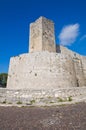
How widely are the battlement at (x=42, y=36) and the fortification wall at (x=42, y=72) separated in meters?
3.35

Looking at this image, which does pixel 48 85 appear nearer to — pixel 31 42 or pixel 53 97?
pixel 53 97

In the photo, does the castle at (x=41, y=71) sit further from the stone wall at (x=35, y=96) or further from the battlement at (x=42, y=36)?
the stone wall at (x=35, y=96)

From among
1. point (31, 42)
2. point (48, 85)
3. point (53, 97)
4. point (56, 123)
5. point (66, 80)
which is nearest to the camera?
point (56, 123)

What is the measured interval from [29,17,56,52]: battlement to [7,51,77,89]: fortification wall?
3.35m

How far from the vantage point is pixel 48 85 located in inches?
539

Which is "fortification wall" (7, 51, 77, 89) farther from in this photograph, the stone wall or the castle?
the stone wall

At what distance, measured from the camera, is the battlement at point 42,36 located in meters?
17.9

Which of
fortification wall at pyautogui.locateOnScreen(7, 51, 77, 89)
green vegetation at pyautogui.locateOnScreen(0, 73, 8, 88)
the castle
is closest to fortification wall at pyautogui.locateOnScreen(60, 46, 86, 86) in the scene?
the castle

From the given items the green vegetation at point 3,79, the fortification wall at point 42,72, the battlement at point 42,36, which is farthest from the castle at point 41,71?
the green vegetation at point 3,79

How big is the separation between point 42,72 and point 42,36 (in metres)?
6.07

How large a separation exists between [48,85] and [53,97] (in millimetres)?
3680

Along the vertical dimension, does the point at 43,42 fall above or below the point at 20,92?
above

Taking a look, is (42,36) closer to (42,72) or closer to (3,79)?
(42,72)

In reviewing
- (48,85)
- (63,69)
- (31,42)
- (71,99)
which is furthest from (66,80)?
(31,42)
